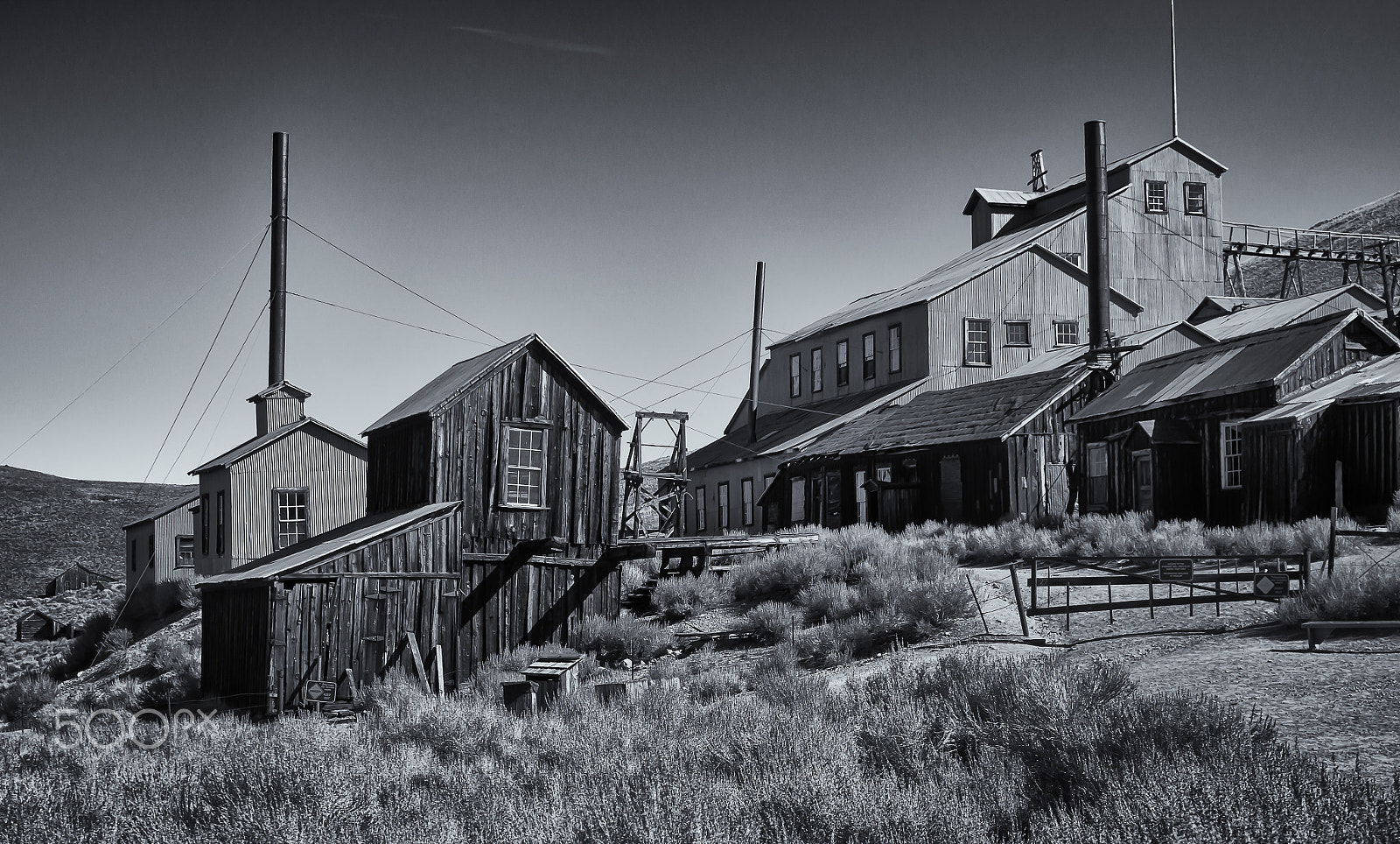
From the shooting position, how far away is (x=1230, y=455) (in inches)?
990

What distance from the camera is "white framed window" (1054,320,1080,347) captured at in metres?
41.2

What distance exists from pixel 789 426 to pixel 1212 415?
19.4 meters

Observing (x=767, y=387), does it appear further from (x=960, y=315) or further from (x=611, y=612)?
(x=611, y=612)

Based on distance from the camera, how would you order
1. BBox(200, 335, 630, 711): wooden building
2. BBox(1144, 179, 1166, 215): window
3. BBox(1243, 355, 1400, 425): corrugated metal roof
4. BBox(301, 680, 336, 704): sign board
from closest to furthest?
BBox(301, 680, 336, 704): sign board < BBox(200, 335, 630, 711): wooden building < BBox(1243, 355, 1400, 425): corrugated metal roof < BBox(1144, 179, 1166, 215): window

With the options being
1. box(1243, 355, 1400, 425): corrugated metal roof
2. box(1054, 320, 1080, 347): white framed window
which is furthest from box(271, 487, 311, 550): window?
box(1054, 320, 1080, 347): white framed window

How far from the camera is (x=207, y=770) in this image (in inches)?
444

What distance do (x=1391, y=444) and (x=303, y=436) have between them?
26.8 meters

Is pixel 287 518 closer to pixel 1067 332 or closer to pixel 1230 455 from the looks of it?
pixel 1230 455

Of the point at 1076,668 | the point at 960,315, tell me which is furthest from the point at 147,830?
the point at 960,315

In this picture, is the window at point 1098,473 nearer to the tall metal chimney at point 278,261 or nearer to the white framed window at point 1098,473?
the white framed window at point 1098,473

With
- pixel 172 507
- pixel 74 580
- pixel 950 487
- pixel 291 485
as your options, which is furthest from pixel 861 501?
pixel 74 580

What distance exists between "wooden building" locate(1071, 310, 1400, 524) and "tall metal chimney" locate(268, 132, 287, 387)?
24.9m

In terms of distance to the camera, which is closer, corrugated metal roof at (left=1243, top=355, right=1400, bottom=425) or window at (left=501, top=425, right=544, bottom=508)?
corrugated metal roof at (left=1243, top=355, right=1400, bottom=425)

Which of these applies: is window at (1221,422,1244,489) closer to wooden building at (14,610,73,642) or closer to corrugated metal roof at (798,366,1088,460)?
corrugated metal roof at (798,366,1088,460)
